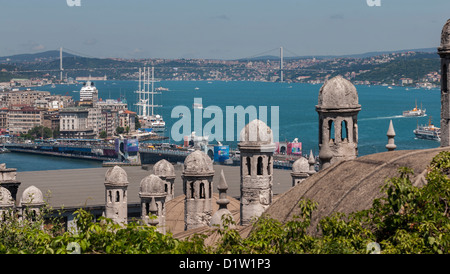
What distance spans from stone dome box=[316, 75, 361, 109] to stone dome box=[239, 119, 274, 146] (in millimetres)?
4309

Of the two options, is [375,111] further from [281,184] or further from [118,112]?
[281,184]

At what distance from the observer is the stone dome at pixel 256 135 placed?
79.8 feet

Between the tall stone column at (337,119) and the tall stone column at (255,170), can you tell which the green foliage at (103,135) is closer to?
the tall stone column at (255,170)

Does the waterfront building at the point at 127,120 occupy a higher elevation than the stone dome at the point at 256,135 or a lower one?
lower

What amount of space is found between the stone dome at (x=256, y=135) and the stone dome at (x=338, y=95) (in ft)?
14.1

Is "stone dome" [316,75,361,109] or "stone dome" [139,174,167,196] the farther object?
"stone dome" [139,174,167,196]

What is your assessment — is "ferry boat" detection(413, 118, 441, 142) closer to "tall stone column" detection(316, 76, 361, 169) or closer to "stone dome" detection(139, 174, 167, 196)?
"stone dome" detection(139, 174, 167, 196)

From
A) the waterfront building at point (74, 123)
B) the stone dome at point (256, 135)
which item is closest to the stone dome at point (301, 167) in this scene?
the stone dome at point (256, 135)

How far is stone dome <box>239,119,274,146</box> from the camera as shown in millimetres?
24312

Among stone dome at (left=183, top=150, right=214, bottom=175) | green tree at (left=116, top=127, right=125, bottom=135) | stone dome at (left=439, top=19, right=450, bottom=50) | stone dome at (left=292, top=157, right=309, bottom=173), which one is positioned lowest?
green tree at (left=116, top=127, right=125, bottom=135)

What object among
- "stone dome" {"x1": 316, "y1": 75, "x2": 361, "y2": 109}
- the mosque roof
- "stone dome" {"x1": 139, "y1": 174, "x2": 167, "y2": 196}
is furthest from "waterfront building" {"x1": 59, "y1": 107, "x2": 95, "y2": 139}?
the mosque roof

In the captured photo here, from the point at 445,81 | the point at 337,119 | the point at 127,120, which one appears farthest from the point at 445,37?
the point at 127,120

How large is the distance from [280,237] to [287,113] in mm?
186663

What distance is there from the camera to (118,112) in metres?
197
